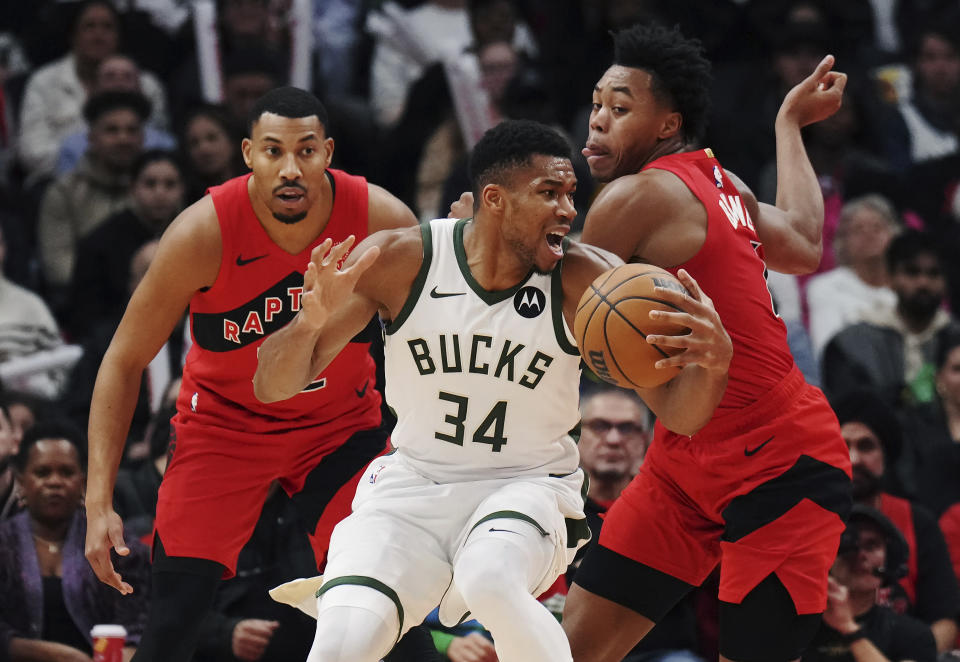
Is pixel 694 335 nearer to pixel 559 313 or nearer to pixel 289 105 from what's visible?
pixel 559 313

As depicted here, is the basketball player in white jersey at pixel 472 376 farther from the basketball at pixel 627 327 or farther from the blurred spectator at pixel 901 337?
the blurred spectator at pixel 901 337

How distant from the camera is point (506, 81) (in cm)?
968

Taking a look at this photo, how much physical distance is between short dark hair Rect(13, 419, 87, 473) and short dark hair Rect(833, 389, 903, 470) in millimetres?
3565

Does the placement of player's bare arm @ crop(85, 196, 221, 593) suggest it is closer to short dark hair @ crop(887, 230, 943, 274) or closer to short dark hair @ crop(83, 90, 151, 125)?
short dark hair @ crop(83, 90, 151, 125)

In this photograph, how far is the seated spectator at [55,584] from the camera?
6238 mm

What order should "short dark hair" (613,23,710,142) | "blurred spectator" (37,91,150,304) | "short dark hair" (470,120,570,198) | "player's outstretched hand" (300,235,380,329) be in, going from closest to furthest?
"player's outstretched hand" (300,235,380,329)
"short dark hair" (470,120,570,198)
"short dark hair" (613,23,710,142)
"blurred spectator" (37,91,150,304)

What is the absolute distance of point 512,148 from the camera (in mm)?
4426

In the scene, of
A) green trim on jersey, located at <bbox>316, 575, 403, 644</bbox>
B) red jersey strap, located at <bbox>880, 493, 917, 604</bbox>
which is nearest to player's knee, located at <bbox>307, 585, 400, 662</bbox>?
green trim on jersey, located at <bbox>316, 575, 403, 644</bbox>

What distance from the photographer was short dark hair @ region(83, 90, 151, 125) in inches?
365

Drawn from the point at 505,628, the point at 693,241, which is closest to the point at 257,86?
the point at 693,241

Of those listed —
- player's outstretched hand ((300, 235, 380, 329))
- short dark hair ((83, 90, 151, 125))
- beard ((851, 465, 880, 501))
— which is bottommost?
beard ((851, 465, 880, 501))

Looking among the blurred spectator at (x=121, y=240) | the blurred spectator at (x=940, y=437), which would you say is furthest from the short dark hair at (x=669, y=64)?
the blurred spectator at (x=121, y=240)

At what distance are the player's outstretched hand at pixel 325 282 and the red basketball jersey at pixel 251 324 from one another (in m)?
0.83

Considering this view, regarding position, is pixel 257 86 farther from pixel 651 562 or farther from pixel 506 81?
pixel 651 562
